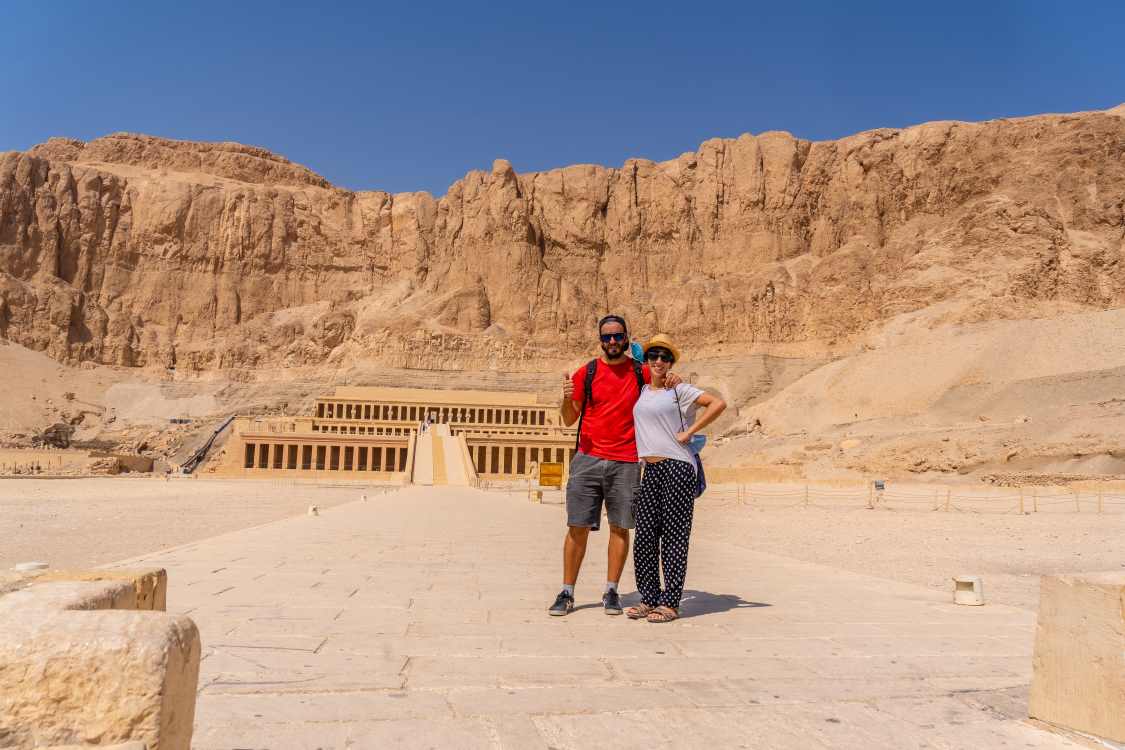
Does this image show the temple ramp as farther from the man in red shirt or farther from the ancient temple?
the man in red shirt

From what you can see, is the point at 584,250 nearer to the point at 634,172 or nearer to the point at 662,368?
the point at 634,172

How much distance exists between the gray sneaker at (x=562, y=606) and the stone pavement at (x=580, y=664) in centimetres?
7

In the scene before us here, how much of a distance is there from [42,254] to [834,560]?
10275cm

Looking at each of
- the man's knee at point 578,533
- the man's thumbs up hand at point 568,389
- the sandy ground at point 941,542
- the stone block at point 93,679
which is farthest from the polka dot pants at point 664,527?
the stone block at point 93,679

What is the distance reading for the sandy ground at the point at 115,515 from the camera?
45.8ft

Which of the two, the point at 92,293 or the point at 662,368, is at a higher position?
the point at 92,293

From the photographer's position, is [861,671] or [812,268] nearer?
[861,671]

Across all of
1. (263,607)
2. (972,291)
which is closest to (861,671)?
(263,607)

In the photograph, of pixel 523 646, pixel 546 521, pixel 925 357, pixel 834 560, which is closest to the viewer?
pixel 523 646

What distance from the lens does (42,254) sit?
92750mm

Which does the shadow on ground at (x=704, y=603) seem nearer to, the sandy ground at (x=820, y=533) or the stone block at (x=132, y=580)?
the sandy ground at (x=820, y=533)

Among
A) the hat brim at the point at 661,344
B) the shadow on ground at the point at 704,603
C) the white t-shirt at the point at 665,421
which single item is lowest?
the shadow on ground at the point at 704,603

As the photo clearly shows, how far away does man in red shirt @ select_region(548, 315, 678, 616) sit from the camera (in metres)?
5.87

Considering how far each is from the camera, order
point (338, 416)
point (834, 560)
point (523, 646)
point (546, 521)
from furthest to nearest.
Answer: point (338, 416) → point (546, 521) → point (834, 560) → point (523, 646)
